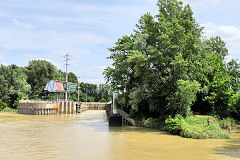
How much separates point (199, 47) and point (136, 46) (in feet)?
22.8

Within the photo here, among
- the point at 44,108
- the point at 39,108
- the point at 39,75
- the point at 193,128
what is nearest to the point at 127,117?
the point at 193,128

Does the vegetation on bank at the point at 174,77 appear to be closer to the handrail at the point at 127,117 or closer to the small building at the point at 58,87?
the handrail at the point at 127,117

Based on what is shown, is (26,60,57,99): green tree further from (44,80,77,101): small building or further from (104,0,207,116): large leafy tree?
(104,0,207,116): large leafy tree

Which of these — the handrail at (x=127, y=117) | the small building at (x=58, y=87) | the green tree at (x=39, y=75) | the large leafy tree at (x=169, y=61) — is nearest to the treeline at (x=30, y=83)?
the green tree at (x=39, y=75)

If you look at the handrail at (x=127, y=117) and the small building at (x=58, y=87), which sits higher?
the small building at (x=58, y=87)

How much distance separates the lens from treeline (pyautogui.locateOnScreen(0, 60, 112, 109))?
62.9 m

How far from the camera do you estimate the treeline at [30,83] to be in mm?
62906

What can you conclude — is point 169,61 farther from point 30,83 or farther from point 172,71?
point 30,83

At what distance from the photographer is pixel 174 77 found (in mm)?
24984

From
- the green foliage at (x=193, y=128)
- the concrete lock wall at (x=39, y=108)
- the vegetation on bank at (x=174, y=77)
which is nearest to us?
the green foliage at (x=193, y=128)

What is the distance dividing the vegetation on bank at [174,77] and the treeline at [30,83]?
1422cm

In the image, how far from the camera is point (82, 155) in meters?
14.1

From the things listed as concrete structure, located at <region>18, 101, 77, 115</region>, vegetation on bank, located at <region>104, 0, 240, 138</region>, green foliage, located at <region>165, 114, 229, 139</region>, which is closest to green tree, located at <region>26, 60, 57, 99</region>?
concrete structure, located at <region>18, 101, 77, 115</region>

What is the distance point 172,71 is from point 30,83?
6898 cm
